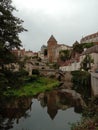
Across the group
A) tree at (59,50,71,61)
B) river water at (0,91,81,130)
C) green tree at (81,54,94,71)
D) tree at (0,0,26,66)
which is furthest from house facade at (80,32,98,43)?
tree at (0,0,26,66)

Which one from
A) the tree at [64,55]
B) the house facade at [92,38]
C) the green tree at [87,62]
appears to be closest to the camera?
the green tree at [87,62]

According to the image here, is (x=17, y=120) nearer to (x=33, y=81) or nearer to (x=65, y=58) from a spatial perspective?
(x=33, y=81)

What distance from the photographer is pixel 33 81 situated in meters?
62.8

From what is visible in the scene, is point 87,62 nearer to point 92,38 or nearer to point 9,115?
point 9,115

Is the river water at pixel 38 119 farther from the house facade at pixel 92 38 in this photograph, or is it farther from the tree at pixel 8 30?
the house facade at pixel 92 38

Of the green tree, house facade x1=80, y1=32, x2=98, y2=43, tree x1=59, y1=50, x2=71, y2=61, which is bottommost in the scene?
the green tree

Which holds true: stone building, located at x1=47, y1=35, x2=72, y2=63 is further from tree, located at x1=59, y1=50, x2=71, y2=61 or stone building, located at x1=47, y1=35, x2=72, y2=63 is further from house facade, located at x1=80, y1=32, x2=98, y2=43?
house facade, located at x1=80, y1=32, x2=98, y2=43

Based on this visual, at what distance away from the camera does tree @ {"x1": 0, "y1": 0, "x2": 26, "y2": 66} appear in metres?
15.4

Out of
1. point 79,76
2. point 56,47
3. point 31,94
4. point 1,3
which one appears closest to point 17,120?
point 1,3

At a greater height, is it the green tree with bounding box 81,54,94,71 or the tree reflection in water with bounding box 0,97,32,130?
the green tree with bounding box 81,54,94,71

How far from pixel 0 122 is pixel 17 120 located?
204cm

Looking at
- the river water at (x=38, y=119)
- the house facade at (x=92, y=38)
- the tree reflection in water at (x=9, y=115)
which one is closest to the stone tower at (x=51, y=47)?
the house facade at (x=92, y=38)

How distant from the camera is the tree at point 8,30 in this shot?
15398mm

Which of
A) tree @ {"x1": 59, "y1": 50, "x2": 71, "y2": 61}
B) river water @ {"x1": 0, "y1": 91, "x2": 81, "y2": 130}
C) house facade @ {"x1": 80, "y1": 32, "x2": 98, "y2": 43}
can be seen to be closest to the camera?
river water @ {"x1": 0, "y1": 91, "x2": 81, "y2": 130}
